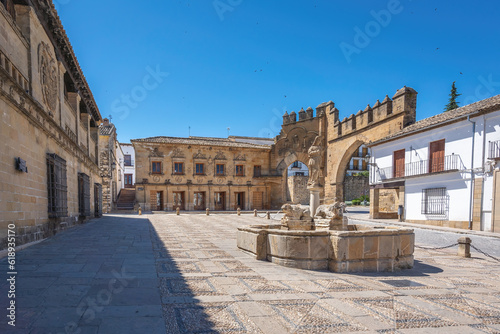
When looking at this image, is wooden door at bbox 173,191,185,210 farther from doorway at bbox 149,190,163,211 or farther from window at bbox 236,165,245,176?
window at bbox 236,165,245,176

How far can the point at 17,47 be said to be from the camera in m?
6.52

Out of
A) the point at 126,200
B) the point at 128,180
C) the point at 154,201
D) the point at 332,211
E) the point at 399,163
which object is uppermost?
the point at 399,163

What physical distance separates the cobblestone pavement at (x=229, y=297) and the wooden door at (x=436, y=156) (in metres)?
10.3

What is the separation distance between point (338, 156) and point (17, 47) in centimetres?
2413

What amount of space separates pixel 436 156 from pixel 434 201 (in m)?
2.41

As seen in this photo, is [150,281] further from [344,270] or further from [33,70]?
[33,70]

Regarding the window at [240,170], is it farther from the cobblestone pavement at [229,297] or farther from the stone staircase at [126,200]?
the cobblestone pavement at [229,297]

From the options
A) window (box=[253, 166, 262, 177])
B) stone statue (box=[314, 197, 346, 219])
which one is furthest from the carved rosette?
window (box=[253, 166, 262, 177])

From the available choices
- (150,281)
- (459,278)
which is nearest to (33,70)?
(150,281)

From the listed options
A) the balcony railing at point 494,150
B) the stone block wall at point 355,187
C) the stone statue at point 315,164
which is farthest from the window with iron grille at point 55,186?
the stone block wall at point 355,187

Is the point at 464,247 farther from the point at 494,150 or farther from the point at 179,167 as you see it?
the point at 179,167

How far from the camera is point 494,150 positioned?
1205 centimetres

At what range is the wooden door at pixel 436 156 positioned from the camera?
48.3 feet

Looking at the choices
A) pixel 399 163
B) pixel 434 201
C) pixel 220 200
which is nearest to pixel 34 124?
pixel 434 201
